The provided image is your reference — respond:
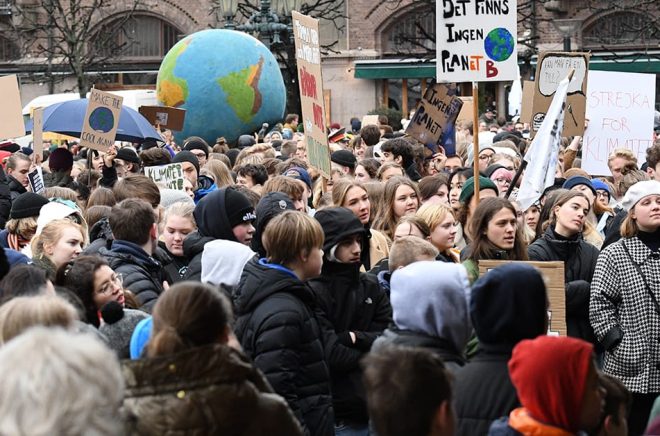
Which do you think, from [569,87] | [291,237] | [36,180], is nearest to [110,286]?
[291,237]

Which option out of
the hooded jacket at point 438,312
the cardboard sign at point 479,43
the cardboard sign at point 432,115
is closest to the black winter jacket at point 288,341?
the hooded jacket at point 438,312

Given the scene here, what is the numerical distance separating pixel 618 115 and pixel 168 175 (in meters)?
4.26

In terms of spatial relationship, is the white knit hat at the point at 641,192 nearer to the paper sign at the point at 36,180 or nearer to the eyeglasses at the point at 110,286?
the eyeglasses at the point at 110,286

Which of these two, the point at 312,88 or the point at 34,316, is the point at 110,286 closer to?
the point at 34,316

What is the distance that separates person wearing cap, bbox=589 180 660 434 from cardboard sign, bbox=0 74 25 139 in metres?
7.03

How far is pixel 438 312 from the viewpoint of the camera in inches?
180

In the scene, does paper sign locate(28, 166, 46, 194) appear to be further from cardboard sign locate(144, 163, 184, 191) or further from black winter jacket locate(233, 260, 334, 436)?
black winter jacket locate(233, 260, 334, 436)

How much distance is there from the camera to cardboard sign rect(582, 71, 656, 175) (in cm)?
1195

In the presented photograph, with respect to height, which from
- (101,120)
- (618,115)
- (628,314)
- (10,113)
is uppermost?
(10,113)

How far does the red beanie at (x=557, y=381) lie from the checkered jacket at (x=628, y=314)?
3062mm

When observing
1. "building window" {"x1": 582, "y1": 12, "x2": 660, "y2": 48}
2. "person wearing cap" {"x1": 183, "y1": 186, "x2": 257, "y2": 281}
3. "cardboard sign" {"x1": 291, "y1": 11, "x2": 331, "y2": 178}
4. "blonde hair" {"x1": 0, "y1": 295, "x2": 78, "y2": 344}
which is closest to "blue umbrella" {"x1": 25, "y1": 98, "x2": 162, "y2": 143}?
"cardboard sign" {"x1": 291, "y1": 11, "x2": 331, "y2": 178}

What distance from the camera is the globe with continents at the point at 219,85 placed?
56.4 ft

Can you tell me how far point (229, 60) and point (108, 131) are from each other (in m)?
5.08

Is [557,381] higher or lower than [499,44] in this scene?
Answer: lower
